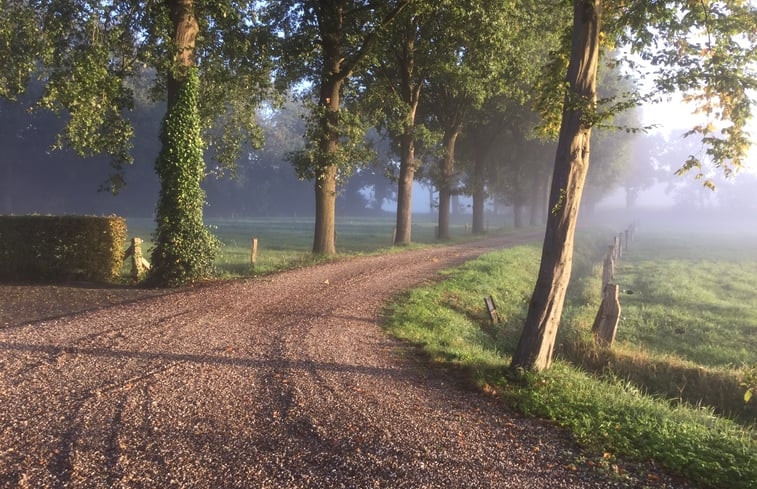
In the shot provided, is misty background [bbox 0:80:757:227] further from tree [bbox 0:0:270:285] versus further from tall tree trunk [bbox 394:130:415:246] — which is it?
tree [bbox 0:0:270:285]

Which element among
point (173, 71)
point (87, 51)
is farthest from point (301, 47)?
point (87, 51)

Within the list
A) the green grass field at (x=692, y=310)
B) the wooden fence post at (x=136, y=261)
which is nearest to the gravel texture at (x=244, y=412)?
the wooden fence post at (x=136, y=261)

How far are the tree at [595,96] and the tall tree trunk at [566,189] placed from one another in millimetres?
13

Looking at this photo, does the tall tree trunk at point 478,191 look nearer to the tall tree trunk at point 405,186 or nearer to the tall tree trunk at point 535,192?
the tall tree trunk at point 405,186

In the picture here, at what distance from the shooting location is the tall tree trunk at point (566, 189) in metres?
6.80

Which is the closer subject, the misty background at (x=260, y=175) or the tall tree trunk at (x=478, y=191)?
the tall tree trunk at (x=478, y=191)

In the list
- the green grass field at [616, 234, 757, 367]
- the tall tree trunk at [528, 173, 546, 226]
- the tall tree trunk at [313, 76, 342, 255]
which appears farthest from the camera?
the tall tree trunk at [528, 173, 546, 226]

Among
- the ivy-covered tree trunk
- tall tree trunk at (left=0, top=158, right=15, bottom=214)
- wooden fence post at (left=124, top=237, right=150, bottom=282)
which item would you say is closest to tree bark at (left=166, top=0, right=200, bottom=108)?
the ivy-covered tree trunk

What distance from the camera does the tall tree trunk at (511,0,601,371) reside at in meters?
6.80

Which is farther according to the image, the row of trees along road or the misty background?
the misty background

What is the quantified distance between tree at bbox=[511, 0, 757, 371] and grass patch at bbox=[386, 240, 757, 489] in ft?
2.44

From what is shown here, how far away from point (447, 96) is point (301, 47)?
12340 millimetres

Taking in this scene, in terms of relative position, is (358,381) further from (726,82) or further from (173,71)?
(173,71)

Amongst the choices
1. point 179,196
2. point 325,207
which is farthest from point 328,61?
point 179,196
